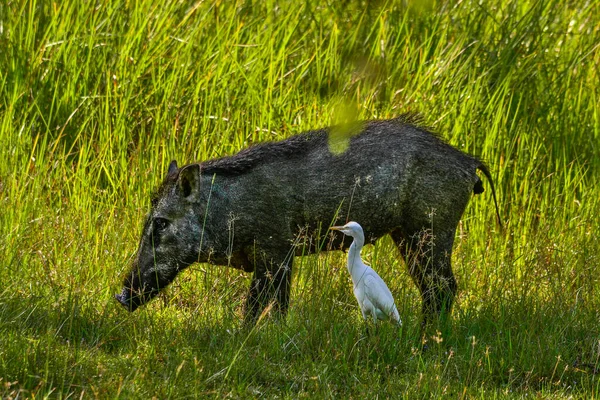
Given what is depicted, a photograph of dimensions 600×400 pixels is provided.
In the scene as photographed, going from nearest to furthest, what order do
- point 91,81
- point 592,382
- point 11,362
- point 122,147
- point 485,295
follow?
point 11,362
point 592,382
point 485,295
point 122,147
point 91,81

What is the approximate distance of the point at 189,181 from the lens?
19.4 ft

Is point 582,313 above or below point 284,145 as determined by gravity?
below

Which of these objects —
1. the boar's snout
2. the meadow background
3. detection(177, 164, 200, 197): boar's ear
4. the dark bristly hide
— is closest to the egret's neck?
the meadow background

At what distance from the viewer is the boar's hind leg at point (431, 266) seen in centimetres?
594

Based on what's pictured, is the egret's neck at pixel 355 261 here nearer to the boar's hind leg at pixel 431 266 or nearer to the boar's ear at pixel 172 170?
the boar's hind leg at pixel 431 266

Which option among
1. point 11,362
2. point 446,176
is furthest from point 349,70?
point 11,362

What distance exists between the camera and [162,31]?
841 cm

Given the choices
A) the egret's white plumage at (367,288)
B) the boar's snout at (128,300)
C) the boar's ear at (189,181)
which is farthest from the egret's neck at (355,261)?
the boar's snout at (128,300)

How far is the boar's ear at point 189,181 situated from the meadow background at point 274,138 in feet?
1.99

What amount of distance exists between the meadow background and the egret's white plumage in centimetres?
12

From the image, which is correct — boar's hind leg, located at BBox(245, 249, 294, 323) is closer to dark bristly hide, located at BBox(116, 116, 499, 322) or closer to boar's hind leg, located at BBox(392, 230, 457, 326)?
dark bristly hide, located at BBox(116, 116, 499, 322)

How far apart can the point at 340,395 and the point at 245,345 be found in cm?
62

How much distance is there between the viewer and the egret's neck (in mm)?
5539

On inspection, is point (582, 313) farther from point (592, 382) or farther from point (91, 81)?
point (91, 81)
